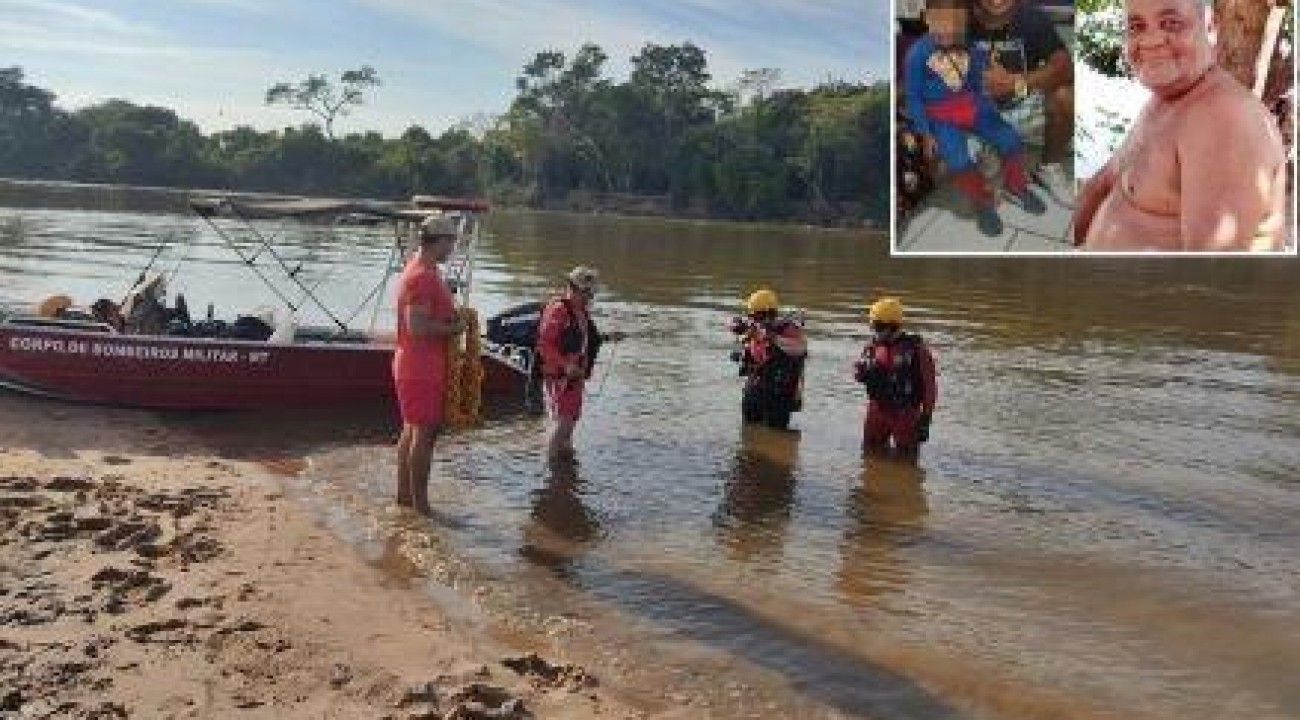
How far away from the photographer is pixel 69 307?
1363 centimetres

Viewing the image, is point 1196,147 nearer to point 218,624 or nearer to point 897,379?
point 218,624

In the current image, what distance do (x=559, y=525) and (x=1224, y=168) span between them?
5315 millimetres

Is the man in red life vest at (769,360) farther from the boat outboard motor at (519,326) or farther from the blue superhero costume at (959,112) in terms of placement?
the blue superhero costume at (959,112)

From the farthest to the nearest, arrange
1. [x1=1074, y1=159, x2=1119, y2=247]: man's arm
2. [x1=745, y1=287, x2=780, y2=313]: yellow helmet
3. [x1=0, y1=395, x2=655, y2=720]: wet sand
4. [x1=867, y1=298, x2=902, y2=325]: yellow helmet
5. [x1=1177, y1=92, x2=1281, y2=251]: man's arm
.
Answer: [x1=745, y1=287, x2=780, y2=313]: yellow helmet, [x1=867, y1=298, x2=902, y2=325]: yellow helmet, [x1=0, y1=395, x2=655, y2=720]: wet sand, [x1=1074, y1=159, x2=1119, y2=247]: man's arm, [x1=1177, y1=92, x2=1281, y2=251]: man's arm

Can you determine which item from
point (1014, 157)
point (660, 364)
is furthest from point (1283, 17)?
point (660, 364)

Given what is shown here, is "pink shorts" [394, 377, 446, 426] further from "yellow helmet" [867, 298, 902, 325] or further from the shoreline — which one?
the shoreline

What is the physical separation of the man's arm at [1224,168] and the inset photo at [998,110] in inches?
15.2

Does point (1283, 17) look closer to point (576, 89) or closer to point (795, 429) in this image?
point (795, 429)

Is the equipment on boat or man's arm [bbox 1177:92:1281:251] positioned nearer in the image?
man's arm [bbox 1177:92:1281:251]

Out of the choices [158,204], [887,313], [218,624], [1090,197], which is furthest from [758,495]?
[158,204]

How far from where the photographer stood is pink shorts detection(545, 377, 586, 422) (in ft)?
32.3

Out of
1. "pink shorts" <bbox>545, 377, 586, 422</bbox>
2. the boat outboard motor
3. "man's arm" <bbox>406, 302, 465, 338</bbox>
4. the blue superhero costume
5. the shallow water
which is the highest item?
the blue superhero costume

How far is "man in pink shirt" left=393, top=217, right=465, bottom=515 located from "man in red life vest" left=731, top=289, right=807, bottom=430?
4133 millimetres

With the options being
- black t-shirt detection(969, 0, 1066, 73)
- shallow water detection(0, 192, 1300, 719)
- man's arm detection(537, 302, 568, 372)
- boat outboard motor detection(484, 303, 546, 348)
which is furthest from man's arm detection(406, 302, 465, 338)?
boat outboard motor detection(484, 303, 546, 348)
